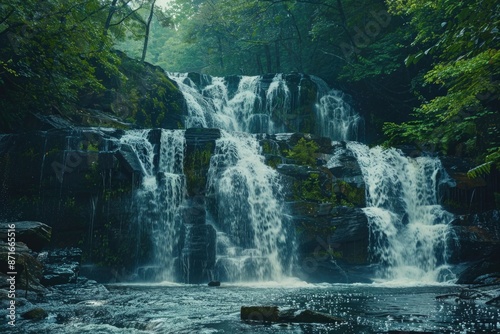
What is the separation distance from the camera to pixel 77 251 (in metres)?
12.4

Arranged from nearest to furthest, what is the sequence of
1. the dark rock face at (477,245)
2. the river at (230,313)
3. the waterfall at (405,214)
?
the river at (230,313) < the dark rock face at (477,245) < the waterfall at (405,214)

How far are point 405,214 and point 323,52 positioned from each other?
15.6 meters

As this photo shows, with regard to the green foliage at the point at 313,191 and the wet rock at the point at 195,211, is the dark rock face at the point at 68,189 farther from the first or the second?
the green foliage at the point at 313,191

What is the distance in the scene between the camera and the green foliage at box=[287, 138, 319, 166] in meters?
16.8

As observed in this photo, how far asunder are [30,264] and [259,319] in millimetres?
6579

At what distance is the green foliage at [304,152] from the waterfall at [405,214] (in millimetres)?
2478

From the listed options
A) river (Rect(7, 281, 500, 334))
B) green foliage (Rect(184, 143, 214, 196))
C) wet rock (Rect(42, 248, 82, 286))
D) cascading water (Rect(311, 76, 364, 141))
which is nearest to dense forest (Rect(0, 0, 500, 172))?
cascading water (Rect(311, 76, 364, 141))

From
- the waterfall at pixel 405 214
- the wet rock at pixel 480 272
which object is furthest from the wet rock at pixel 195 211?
the wet rock at pixel 480 272

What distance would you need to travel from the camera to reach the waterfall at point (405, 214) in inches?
563

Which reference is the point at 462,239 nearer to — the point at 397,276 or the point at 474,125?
the point at 397,276

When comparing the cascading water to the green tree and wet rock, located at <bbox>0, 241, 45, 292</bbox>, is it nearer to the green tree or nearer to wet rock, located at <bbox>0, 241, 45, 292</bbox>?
the green tree

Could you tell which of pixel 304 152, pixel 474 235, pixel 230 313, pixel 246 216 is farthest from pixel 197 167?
pixel 474 235

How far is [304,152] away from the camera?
17.0 metres

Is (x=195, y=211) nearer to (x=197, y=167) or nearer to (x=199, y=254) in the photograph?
(x=199, y=254)
